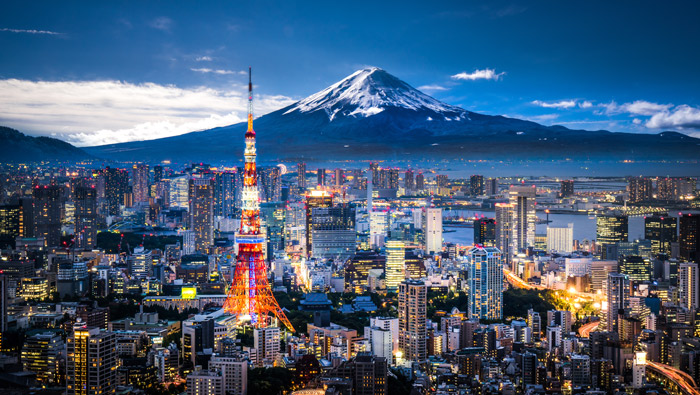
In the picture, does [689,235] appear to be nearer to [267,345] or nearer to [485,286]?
[485,286]

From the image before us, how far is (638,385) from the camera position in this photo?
7961 millimetres

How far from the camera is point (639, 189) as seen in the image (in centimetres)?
1997

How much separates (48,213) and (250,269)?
8231 millimetres

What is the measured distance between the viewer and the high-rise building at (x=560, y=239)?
20.0m

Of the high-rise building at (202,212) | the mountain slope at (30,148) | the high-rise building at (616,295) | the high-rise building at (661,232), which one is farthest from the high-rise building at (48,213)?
the high-rise building at (661,232)

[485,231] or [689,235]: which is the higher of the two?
[689,235]

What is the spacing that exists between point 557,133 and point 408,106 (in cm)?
434

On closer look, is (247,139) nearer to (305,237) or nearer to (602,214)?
(305,237)

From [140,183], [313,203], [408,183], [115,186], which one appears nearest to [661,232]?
[313,203]

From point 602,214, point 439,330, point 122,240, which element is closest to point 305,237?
point 122,240

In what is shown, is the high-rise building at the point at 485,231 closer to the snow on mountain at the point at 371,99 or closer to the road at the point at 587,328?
the snow on mountain at the point at 371,99

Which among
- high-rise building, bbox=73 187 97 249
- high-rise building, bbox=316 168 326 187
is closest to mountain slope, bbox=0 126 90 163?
high-rise building, bbox=73 187 97 249

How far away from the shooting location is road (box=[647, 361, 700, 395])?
8.00 m

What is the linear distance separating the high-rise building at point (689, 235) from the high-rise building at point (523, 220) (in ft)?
15.3
